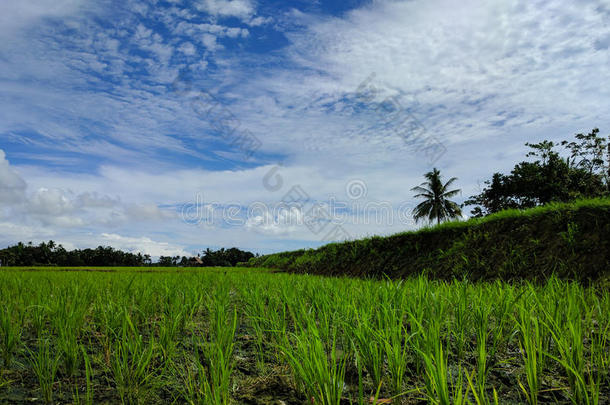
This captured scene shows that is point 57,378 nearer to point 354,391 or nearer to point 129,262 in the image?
point 354,391

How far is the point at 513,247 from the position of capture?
6.84 m

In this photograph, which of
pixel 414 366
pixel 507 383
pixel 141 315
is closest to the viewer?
pixel 507 383

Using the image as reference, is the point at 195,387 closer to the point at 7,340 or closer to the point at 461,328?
the point at 7,340

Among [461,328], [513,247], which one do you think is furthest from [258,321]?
[513,247]

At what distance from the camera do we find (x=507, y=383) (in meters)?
1.74

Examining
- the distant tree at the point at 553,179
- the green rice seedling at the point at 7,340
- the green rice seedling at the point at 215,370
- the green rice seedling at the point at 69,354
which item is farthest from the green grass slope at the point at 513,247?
the distant tree at the point at 553,179

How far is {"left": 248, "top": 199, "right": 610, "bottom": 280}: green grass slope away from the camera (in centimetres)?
565

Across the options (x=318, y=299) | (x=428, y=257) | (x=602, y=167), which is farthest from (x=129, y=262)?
(x=602, y=167)

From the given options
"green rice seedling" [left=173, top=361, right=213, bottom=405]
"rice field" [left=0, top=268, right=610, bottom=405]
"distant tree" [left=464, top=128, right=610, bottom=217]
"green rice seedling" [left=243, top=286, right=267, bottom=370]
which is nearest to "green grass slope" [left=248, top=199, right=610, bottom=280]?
"rice field" [left=0, top=268, right=610, bottom=405]

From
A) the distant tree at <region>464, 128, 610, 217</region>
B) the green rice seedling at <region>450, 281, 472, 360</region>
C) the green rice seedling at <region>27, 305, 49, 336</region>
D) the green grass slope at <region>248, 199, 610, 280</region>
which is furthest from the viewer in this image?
the distant tree at <region>464, 128, 610, 217</region>

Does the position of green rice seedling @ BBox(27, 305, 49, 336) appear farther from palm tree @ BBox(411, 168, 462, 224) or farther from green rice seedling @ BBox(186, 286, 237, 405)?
palm tree @ BBox(411, 168, 462, 224)

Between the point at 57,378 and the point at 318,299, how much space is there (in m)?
1.93

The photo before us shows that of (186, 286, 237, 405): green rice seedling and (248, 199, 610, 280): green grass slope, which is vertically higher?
(248, 199, 610, 280): green grass slope

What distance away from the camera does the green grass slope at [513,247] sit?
223 inches
